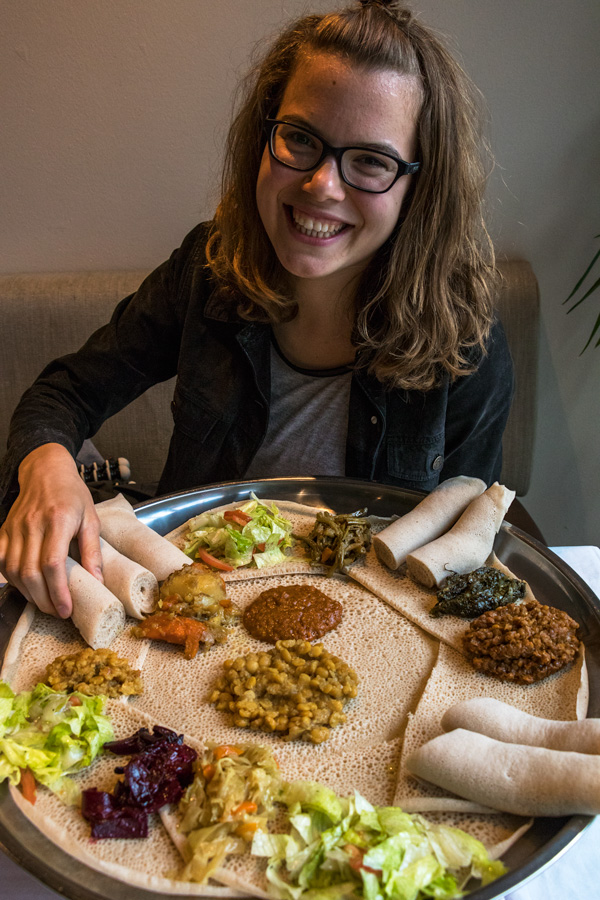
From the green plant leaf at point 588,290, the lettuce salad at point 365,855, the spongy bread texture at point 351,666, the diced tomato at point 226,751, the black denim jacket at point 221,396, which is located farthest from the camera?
the green plant leaf at point 588,290

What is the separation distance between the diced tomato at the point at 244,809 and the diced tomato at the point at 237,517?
84 centimetres

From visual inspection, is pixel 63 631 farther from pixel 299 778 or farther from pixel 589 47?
pixel 589 47

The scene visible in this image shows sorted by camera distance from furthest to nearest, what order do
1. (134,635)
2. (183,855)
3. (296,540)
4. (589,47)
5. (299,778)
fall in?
(589,47)
(296,540)
(134,635)
(299,778)
(183,855)

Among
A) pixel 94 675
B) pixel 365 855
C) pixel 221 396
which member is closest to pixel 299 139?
pixel 221 396

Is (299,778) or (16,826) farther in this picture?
(299,778)

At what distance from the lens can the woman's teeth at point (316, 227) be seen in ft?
6.09

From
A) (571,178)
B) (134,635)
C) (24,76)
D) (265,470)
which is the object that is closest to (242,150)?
(265,470)

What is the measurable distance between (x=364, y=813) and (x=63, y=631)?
0.81 metres

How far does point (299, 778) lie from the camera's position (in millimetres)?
1250

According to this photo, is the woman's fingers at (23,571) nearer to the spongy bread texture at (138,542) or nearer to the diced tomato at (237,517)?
the spongy bread texture at (138,542)

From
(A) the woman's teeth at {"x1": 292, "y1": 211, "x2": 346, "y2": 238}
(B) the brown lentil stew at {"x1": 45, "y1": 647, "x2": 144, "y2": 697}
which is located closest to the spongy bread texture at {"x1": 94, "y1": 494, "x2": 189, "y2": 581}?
(B) the brown lentil stew at {"x1": 45, "y1": 647, "x2": 144, "y2": 697}

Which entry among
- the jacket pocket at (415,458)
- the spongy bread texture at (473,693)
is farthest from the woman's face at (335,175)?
the spongy bread texture at (473,693)

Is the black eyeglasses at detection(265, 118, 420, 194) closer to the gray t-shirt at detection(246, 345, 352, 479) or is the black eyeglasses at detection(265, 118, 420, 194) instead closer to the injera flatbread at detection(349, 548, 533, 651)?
the gray t-shirt at detection(246, 345, 352, 479)

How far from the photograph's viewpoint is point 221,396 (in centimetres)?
238
